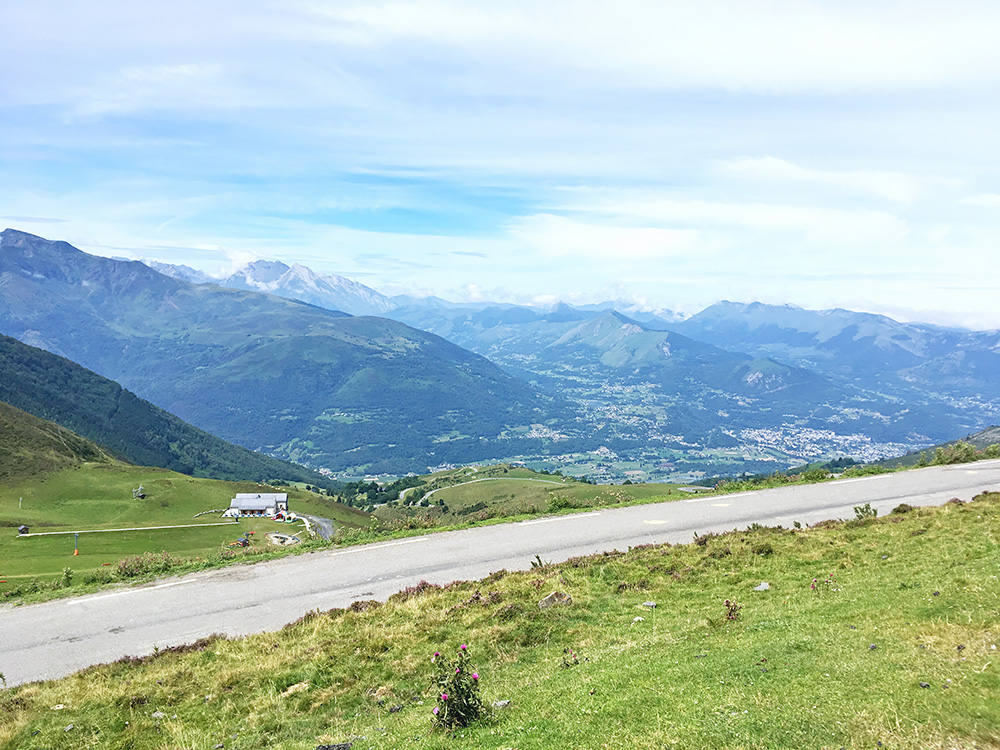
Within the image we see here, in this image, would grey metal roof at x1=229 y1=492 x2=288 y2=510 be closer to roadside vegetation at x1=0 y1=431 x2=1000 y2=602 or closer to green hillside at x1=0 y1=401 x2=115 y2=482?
roadside vegetation at x1=0 y1=431 x2=1000 y2=602

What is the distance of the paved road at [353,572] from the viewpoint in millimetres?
18422

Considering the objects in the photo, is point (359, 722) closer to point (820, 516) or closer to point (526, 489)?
point (820, 516)

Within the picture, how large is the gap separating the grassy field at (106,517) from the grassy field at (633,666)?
32854mm

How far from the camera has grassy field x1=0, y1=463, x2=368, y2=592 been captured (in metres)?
50.9

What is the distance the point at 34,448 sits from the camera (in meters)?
103

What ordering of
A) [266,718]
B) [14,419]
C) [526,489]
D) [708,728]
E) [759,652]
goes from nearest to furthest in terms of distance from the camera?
[708,728], [759,652], [266,718], [14,419], [526,489]

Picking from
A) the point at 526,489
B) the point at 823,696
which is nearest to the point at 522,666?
the point at 823,696

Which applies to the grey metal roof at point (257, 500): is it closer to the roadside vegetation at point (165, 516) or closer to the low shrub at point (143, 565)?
the roadside vegetation at point (165, 516)

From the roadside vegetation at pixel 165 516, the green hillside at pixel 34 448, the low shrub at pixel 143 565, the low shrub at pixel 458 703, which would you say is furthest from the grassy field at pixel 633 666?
the green hillside at pixel 34 448

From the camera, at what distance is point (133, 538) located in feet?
221

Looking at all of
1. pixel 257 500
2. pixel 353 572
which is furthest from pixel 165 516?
pixel 353 572

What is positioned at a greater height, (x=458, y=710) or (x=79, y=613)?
(x=458, y=710)

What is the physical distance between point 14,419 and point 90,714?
438ft

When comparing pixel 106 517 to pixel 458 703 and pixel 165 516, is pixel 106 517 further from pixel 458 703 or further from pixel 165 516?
pixel 458 703
